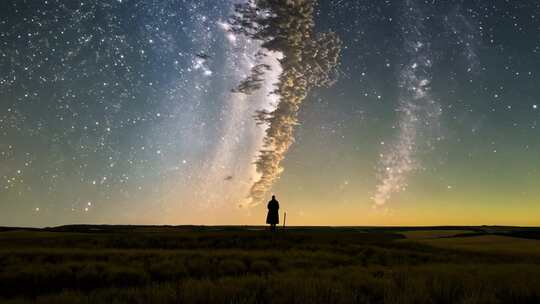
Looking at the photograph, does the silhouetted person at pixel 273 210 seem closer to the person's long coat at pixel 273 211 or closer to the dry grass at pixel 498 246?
the person's long coat at pixel 273 211

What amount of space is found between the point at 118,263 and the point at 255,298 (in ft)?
25.7

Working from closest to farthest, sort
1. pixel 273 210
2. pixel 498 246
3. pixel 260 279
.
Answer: pixel 260 279 → pixel 498 246 → pixel 273 210

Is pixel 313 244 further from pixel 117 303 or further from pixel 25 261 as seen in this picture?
pixel 117 303

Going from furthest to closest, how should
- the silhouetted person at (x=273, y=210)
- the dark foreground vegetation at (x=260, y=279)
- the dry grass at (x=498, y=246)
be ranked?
the silhouetted person at (x=273, y=210) < the dry grass at (x=498, y=246) < the dark foreground vegetation at (x=260, y=279)

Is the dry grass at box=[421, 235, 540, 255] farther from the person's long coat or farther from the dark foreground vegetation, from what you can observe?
the person's long coat

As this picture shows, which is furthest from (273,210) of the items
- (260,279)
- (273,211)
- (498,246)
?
(260,279)

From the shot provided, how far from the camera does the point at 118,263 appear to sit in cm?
1351

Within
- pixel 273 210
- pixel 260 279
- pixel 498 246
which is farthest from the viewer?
pixel 273 210

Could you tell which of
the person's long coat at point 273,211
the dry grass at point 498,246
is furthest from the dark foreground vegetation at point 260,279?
the person's long coat at point 273,211

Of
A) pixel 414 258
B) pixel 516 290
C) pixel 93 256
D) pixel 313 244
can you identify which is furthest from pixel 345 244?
pixel 516 290

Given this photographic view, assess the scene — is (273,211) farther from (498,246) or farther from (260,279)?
(260,279)


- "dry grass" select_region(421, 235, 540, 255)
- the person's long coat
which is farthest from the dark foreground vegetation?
the person's long coat

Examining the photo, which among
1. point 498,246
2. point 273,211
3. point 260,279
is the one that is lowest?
point 498,246

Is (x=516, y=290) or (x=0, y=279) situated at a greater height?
(x=516, y=290)
